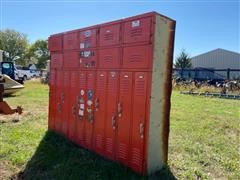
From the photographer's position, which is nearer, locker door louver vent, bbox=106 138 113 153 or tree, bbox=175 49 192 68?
locker door louver vent, bbox=106 138 113 153

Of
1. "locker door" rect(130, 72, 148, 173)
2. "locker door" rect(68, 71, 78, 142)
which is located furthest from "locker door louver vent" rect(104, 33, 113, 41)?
"locker door" rect(68, 71, 78, 142)

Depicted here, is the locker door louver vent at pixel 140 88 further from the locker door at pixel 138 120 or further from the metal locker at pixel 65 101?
the metal locker at pixel 65 101

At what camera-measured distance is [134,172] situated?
3.35 m

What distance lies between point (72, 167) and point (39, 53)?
146 feet

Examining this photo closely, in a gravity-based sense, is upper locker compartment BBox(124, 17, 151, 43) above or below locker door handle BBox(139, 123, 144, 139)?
above

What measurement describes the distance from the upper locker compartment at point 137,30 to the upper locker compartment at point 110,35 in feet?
0.57

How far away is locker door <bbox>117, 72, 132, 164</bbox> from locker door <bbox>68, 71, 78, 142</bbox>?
4.13 ft

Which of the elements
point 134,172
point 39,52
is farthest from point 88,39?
point 39,52

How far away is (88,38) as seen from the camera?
4188 millimetres

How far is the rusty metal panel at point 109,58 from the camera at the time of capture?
3645mm

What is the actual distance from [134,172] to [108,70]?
154cm

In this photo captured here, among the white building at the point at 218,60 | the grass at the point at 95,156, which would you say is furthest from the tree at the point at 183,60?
the grass at the point at 95,156

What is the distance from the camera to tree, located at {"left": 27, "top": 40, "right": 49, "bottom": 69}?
4478 cm

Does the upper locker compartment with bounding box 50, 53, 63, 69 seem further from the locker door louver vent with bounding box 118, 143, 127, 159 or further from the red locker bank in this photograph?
the locker door louver vent with bounding box 118, 143, 127, 159
